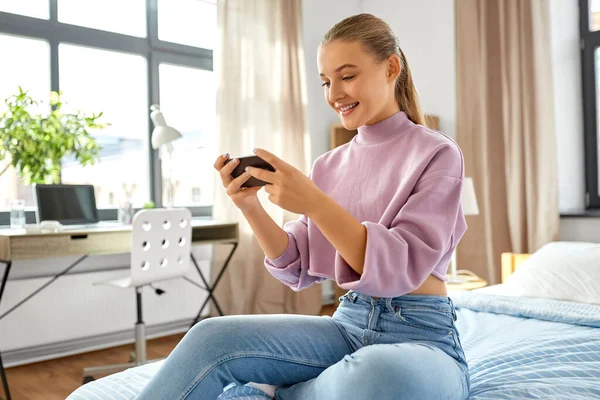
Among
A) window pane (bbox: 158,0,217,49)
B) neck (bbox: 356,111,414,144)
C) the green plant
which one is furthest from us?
window pane (bbox: 158,0,217,49)

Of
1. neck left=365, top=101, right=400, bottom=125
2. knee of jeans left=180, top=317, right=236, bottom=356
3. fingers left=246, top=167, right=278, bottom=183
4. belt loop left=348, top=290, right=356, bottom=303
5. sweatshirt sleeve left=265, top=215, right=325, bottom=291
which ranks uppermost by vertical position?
neck left=365, top=101, right=400, bottom=125

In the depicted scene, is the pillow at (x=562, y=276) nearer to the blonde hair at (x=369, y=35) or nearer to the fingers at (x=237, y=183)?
the blonde hair at (x=369, y=35)

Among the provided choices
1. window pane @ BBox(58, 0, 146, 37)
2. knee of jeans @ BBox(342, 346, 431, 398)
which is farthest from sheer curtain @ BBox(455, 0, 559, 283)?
knee of jeans @ BBox(342, 346, 431, 398)

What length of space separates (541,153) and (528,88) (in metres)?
0.39

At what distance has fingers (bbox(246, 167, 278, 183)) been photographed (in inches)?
36.3

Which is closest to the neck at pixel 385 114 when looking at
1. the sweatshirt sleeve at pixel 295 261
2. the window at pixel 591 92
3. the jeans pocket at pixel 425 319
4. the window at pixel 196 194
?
the sweatshirt sleeve at pixel 295 261

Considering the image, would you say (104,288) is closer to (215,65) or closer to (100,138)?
(100,138)

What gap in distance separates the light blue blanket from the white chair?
1.27 m

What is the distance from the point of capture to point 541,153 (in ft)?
10.5

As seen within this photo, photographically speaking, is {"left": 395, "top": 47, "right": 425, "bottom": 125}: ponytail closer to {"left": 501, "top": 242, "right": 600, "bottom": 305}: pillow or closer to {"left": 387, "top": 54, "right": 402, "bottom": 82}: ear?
{"left": 387, "top": 54, "right": 402, "bottom": 82}: ear

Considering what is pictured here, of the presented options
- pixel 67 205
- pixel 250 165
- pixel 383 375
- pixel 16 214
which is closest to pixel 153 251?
pixel 67 205

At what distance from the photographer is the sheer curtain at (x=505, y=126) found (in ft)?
10.6

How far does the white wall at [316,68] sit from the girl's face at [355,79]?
2921mm

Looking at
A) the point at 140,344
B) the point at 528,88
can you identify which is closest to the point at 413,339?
the point at 140,344
